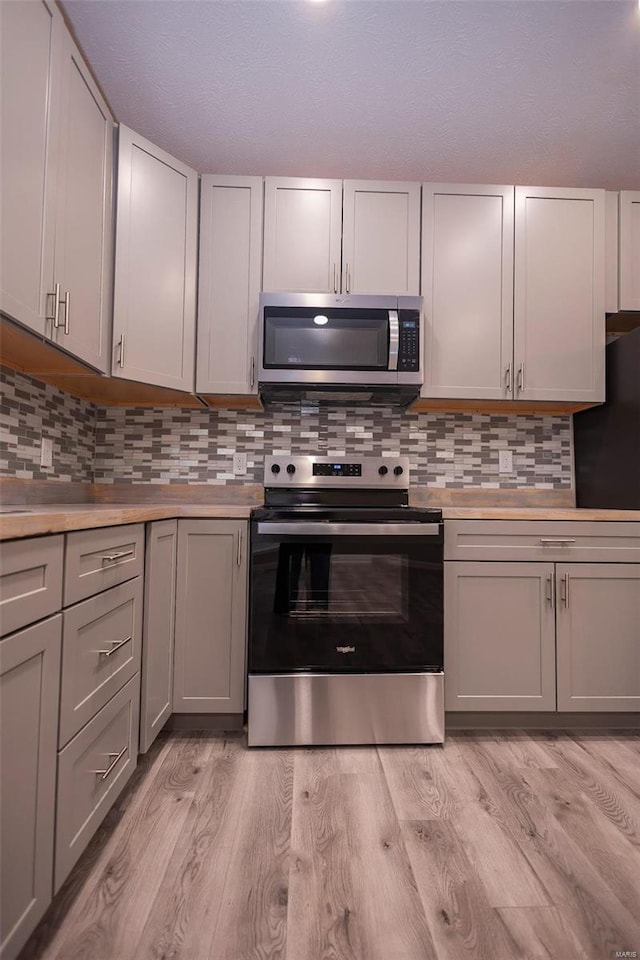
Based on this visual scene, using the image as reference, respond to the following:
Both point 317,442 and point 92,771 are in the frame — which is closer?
point 92,771

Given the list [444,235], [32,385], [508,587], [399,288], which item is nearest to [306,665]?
[508,587]

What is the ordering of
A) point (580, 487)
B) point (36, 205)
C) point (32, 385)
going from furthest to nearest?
1. point (580, 487)
2. point (32, 385)
3. point (36, 205)

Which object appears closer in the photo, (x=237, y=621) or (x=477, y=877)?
(x=477, y=877)

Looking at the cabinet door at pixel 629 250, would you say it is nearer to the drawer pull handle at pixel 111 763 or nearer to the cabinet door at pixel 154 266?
the cabinet door at pixel 154 266

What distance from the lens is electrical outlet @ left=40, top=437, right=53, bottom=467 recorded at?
6.35ft

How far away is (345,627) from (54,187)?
1767 mm

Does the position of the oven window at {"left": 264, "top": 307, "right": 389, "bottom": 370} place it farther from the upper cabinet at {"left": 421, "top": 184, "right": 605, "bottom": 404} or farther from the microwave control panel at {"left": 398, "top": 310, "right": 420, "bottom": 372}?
the upper cabinet at {"left": 421, "top": 184, "right": 605, "bottom": 404}

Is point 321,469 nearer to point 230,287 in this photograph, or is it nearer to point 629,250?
point 230,287

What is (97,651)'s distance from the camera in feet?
4.11

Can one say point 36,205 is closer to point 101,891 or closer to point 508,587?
point 101,891

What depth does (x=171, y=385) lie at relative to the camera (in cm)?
213

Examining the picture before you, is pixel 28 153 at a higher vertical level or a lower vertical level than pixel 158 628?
higher

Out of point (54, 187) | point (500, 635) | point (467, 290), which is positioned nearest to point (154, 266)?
point (54, 187)

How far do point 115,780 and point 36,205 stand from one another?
1622 mm
